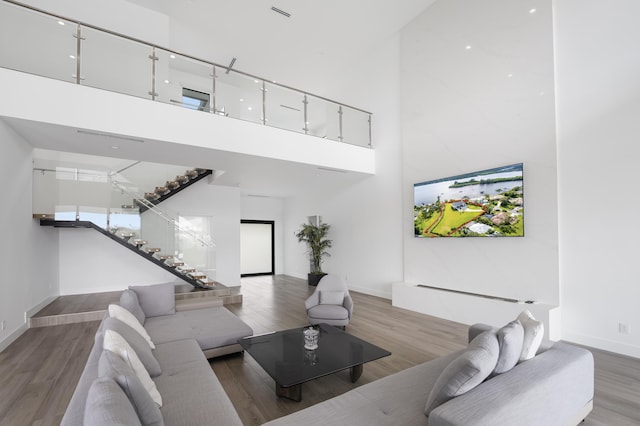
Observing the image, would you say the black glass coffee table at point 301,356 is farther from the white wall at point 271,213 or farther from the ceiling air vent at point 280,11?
the white wall at point 271,213

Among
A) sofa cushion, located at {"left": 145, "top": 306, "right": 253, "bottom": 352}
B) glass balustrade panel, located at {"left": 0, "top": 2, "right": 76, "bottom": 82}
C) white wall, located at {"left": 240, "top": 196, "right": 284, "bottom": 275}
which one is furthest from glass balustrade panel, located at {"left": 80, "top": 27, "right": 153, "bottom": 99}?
white wall, located at {"left": 240, "top": 196, "right": 284, "bottom": 275}

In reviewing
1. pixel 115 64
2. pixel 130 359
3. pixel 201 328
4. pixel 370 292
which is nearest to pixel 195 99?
pixel 115 64

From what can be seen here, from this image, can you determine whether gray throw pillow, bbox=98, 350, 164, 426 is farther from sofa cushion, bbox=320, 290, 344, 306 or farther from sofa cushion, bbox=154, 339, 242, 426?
sofa cushion, bbox=320, 290, 344, 306

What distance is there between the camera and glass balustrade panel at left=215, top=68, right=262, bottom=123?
554 centimetres

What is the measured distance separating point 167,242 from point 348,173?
4.75 meters

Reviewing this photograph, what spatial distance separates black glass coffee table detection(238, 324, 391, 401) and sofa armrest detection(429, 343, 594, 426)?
4.49 ft

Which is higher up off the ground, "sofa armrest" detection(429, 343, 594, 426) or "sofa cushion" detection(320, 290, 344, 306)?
"sofa armrest" detection(429, 343, 594, 426)

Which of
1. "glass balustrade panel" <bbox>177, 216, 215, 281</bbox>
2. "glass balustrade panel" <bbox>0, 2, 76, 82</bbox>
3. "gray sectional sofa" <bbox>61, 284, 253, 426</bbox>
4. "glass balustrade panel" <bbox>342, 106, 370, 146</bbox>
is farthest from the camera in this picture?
"glass balustrade panel" <bbox>342, 106, 370, 146</bbox>

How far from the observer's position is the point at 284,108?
646 cm

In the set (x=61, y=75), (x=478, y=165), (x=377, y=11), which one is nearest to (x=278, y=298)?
(x=478, y=165)

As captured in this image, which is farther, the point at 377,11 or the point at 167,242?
the point at 167,242

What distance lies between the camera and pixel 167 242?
7.12 meters

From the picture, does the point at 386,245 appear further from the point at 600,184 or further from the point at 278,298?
the point at 600,184

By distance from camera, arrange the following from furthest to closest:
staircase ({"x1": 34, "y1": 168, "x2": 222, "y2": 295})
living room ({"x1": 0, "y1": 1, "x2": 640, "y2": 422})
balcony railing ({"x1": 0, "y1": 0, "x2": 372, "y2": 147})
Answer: staircase ({"x1": 34, "y1": 168, "x2": 222, "y2": 295}) → balcony railing ({"x1": 0, "y1": 0, "x2": 372, "y2": 147}) → living room ({"x1": 0, "y1": 1, "x2": 640, "y2": 422})
